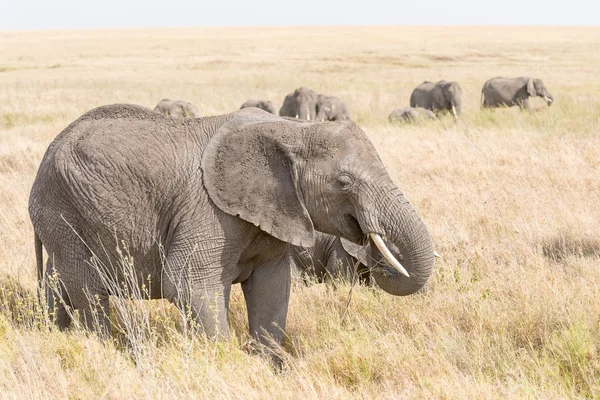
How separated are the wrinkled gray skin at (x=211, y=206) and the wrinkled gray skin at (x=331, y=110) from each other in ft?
50.0

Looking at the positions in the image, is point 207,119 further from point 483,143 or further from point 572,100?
point 572,100

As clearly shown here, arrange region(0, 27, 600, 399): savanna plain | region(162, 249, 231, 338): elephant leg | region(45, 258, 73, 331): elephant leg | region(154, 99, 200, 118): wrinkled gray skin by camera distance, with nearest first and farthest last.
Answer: region(0, 27, 600, 399): savanna plain, region(162, 249, 231, 338): elephant leg, region(45, 258, 73, 331): elephant leg, region(154, 99, 200, 118): wrinkled gray skin

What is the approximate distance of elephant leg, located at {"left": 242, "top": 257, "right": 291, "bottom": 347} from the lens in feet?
17.1

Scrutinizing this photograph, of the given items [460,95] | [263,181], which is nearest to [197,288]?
[263,181]

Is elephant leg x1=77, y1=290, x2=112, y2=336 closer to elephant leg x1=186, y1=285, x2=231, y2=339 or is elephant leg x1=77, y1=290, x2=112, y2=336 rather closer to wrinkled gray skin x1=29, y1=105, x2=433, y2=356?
wrinkled gray skin x1=29, y1=105, x2=433, y2=356

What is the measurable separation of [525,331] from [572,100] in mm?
19447

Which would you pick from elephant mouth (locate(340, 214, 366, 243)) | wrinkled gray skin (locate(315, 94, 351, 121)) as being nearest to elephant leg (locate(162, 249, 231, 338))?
elephant mouth (locate(340, 214, 366, 243))

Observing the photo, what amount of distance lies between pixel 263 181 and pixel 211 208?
0.35 m

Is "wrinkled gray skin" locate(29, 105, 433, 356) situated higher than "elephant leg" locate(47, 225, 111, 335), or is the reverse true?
"wrinkled gray skin" locate(29, 105, 433, 356)

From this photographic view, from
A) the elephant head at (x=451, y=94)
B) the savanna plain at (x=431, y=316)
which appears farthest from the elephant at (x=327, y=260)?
the elephant head at (x=451, y=94)

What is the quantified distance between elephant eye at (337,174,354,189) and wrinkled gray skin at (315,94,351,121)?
51.8ft

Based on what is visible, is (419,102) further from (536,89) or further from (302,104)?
(302,104)

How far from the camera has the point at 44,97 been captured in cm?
2456

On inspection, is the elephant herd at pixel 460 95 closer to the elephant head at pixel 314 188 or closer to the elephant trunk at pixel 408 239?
the elephant head at pixel 314 188
